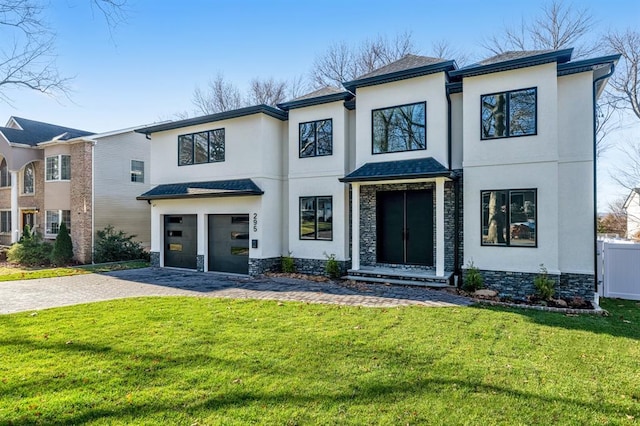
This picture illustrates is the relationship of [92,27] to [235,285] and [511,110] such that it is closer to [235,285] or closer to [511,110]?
[235,285]

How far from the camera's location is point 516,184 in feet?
32.0

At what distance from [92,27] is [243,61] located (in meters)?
Answer: 11.2

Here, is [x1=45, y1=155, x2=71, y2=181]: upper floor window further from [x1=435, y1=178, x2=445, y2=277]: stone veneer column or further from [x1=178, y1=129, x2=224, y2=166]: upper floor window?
[x1=435, y1=178, x2=445, y2=277]: stone veneer column

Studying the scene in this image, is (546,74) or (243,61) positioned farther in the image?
(243,61)

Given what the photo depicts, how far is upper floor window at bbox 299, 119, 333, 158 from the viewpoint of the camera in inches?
499

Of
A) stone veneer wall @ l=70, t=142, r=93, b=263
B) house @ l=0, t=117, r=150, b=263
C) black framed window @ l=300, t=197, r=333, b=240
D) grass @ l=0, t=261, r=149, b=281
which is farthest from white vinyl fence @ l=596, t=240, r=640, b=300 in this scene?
stone veneer wall @ l=70, t=142, r=93, b=263

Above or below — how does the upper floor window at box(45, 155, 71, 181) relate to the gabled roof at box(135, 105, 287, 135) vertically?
below

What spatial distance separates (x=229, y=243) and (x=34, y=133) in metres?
16.7

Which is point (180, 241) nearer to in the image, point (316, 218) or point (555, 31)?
point (316, 218)

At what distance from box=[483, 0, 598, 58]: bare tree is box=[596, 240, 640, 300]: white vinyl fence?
13.3 metres

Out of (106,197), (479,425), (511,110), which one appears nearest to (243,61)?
(106,197)

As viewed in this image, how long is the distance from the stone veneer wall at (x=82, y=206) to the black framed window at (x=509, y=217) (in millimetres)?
17649

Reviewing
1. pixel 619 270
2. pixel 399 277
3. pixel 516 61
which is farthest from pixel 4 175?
pixel 619 270

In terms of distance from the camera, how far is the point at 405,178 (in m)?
10.5
